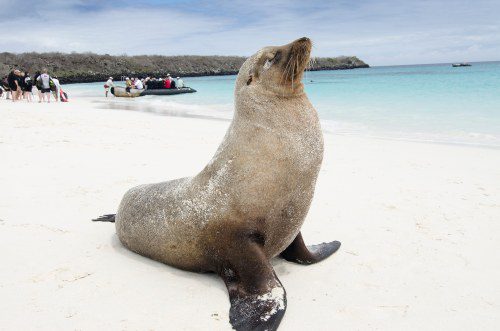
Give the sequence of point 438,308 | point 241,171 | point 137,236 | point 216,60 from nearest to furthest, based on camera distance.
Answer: point 438,308, point 241,171, point 137,236, point 216,60

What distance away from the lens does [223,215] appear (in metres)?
2.88

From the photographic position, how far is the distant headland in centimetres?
5856

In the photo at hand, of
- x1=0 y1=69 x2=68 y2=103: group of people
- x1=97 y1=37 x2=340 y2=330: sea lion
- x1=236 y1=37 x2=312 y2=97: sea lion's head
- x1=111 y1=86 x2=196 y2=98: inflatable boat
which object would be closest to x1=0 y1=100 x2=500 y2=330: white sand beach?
x1=97 y1=37 x2=340 y2=330: sea lion

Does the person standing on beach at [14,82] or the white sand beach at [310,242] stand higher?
the person standing on beach at [14,82]

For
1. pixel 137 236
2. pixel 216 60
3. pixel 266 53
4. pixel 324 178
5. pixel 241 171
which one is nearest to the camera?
pixel 241 171

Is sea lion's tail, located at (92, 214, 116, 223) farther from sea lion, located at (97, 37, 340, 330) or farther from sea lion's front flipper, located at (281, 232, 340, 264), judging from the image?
sea lion's front flipper, located at (281, 232, 340, 264)

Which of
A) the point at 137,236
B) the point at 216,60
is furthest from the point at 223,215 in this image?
the point at 216,60

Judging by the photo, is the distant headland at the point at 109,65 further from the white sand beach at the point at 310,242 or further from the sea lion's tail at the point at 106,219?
the sea lion's tail at the point at 106,219

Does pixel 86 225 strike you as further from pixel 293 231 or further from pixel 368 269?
pixel 368 269

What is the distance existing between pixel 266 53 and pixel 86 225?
2.25m


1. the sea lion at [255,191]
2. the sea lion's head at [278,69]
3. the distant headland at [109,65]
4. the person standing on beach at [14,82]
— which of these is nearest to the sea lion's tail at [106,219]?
the sea lion at [255,191]

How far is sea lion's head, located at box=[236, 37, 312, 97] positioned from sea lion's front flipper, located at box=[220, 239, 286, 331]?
1040 mm

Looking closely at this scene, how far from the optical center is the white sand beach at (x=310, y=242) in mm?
2594

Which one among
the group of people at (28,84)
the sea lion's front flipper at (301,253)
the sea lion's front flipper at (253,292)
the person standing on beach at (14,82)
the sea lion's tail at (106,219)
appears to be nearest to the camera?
the sea lion's front flipper at (253,292)
